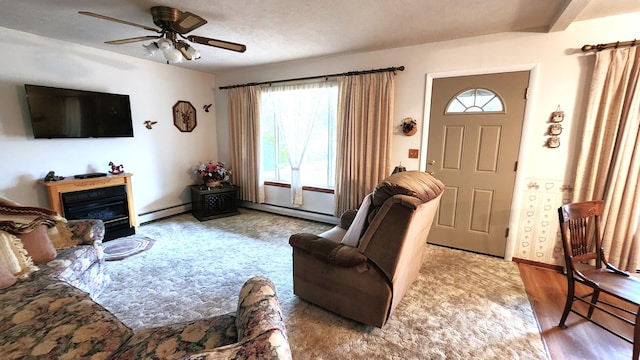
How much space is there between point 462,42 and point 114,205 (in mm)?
4639

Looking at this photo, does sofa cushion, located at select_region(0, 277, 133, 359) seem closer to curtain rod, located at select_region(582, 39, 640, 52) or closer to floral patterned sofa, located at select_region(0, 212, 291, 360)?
floral patterned sofa, located at select_region(0, 212, 291, 360)

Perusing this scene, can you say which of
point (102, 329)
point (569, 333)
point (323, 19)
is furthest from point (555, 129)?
point (102, 329)

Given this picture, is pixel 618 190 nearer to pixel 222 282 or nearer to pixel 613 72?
pixel 613 72

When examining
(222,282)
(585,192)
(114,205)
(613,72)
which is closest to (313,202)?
(222,282)

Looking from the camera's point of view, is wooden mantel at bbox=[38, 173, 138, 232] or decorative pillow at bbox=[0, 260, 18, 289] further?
wooden mantel at bbox=[38, 173, 138, 232]

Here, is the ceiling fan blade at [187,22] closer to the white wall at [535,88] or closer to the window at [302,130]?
the window at [302,130]

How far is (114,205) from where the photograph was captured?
345 cm

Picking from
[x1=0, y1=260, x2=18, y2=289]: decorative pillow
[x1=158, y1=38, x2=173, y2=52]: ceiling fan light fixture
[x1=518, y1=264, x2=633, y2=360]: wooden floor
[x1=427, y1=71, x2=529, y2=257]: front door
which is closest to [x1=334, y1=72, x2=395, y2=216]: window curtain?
[x1=427, y1=71, x2=529, y2=257]: front door

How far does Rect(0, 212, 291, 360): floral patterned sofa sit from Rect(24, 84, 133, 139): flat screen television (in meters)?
2.30

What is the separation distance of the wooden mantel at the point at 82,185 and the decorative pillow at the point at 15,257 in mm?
1545

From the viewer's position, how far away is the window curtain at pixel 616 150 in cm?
229

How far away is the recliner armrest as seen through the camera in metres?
1.79

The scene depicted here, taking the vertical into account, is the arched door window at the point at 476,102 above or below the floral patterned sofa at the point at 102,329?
above

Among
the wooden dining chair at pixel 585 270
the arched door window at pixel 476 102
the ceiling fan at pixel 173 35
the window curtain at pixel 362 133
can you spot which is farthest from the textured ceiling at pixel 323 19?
the wooden dining chair at pixel 585 270
